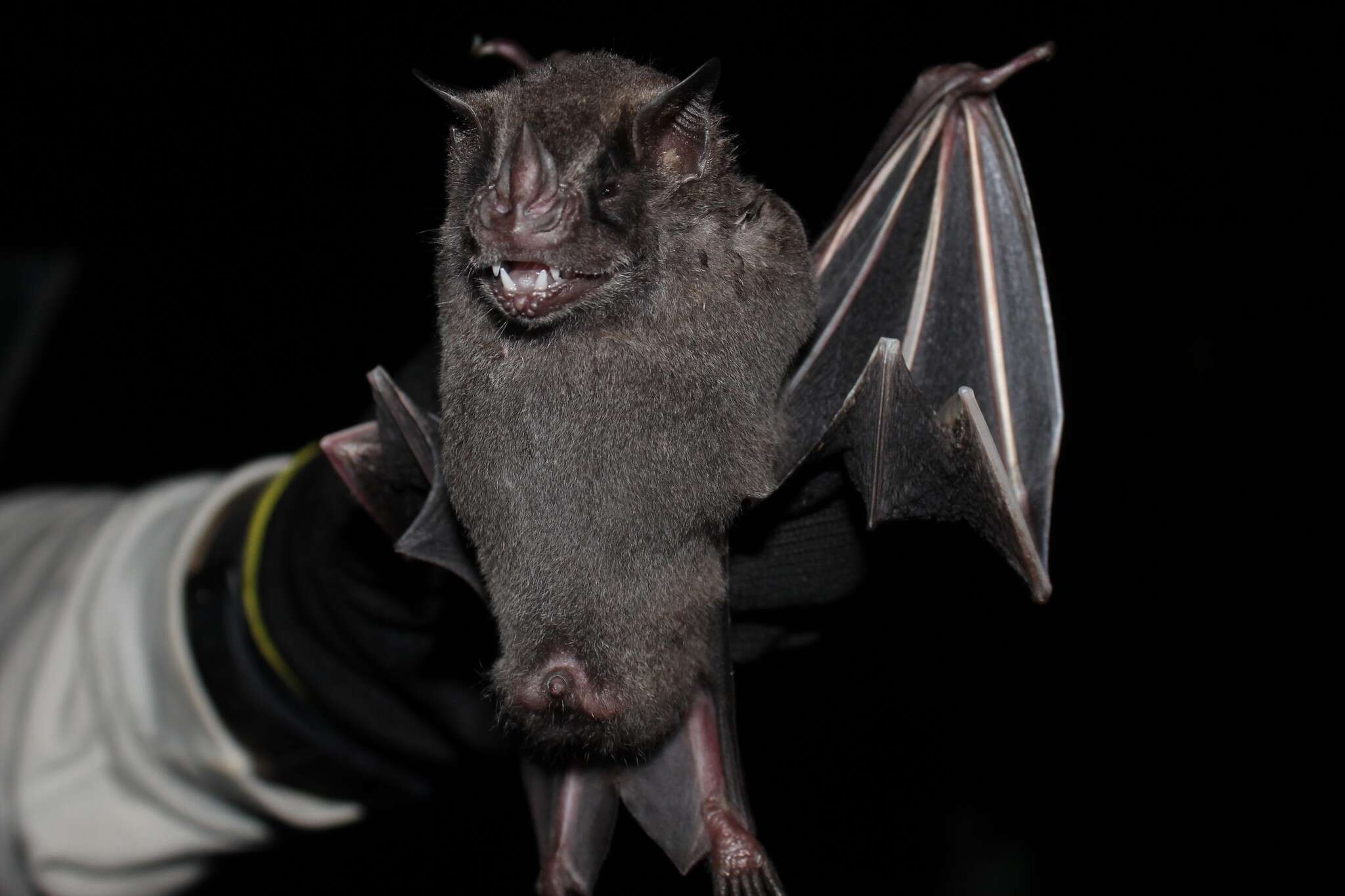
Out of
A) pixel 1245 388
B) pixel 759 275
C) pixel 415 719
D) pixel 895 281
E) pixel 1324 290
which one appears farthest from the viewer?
pixel 1245 388

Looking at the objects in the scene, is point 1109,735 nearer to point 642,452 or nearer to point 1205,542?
point 1205,542

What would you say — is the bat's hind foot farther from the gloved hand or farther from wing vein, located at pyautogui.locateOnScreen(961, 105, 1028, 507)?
wing vein, located at pyautogui.locateOnScreen(961, 105, 1028, 507)

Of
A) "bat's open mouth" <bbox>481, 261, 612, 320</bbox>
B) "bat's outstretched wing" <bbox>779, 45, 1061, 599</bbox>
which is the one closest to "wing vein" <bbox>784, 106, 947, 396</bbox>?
"bat's outstretched wing" <bbox>779, 45, 1061, 599</bbox>

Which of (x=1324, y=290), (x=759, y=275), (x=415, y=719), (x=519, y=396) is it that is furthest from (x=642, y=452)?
(x=1324, y=290)

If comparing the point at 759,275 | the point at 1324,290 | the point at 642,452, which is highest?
the point at 759,275

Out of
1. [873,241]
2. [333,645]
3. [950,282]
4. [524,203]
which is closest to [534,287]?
[524,203]

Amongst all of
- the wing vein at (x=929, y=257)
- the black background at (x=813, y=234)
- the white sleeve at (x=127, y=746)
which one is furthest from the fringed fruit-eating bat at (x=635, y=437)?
the white sleeve at (x=127, y=746)

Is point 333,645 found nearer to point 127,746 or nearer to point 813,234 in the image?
point 127,746

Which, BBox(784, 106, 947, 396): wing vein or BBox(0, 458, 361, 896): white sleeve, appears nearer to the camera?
BBox(784, 106, 947, 396): wing vein
